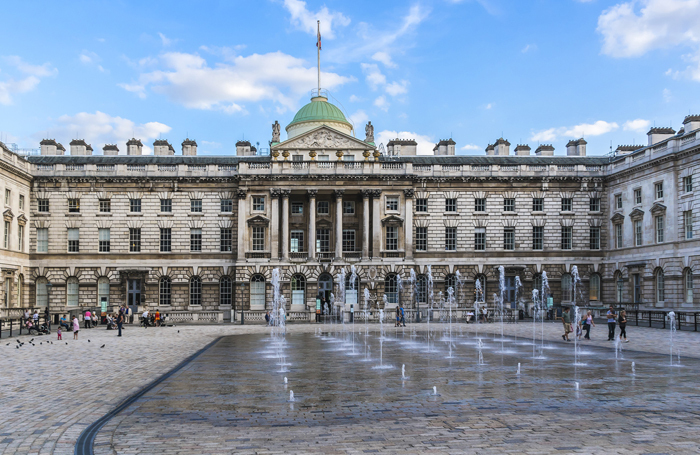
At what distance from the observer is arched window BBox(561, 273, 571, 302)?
5869cm

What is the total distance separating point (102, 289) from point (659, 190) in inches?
1894

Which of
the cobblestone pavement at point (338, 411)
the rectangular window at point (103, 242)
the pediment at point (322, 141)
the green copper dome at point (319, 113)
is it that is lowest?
the cobblestone pavement at point (338, 411)

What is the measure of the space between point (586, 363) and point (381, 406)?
10.8 metres

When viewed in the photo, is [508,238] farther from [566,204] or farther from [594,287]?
[594,287]

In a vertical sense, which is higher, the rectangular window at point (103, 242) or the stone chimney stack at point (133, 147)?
the stone chimney stack at point (133, 147)

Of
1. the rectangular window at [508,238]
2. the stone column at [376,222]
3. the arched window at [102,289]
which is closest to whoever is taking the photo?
the arched window at [102,289]

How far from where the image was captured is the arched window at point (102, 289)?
189 ft

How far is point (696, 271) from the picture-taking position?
45.0 meters

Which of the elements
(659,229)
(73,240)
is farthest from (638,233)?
(73,240)

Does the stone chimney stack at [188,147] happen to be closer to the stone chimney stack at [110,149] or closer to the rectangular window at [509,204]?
the stone chimney stack at [110,149]

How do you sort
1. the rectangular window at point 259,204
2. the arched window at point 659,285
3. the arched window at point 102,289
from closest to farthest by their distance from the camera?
the arched window at point 659,285 < the arched window at point 102,289 < the rectangular window at point 259,204

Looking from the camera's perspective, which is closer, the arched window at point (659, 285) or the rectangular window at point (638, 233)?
the arched window at point (659, 285)

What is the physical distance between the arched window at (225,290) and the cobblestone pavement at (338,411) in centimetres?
3649

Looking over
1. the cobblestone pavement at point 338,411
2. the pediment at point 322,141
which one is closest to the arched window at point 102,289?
the pediment at point 322,141
